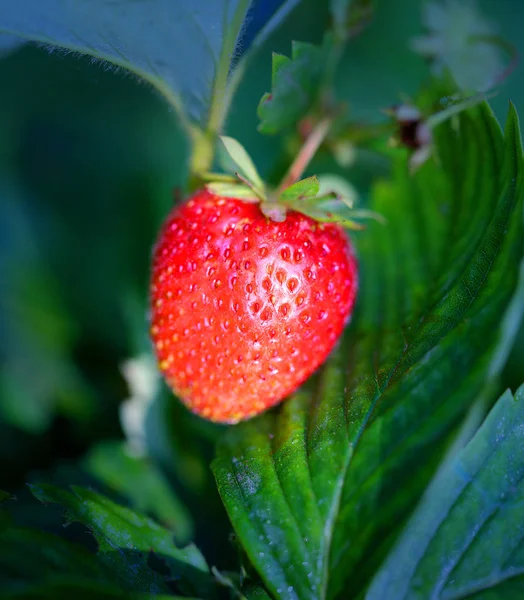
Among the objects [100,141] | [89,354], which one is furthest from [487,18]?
[89,354]

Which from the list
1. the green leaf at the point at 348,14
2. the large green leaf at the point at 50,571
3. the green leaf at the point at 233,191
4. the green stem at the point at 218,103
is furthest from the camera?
the green leaf at the point at 348,14

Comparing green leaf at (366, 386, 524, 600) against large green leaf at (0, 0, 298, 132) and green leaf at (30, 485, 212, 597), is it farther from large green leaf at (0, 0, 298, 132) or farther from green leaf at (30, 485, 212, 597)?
large green leaf at (0, 0, 298, 132)

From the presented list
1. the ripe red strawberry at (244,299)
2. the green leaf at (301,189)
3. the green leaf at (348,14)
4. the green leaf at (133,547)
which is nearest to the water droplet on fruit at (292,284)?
the ripe red strawberry at (244,299)

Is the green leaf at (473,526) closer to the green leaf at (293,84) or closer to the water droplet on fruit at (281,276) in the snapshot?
the water droplet on fruit at (281,276)

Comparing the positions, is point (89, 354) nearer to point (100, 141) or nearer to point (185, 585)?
point (100, 141)

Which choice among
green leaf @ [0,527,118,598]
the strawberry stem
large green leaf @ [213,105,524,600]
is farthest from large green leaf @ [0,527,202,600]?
the strawberry stem

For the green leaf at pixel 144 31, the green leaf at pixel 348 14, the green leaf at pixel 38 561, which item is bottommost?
the green leaf at pixel 38 561
